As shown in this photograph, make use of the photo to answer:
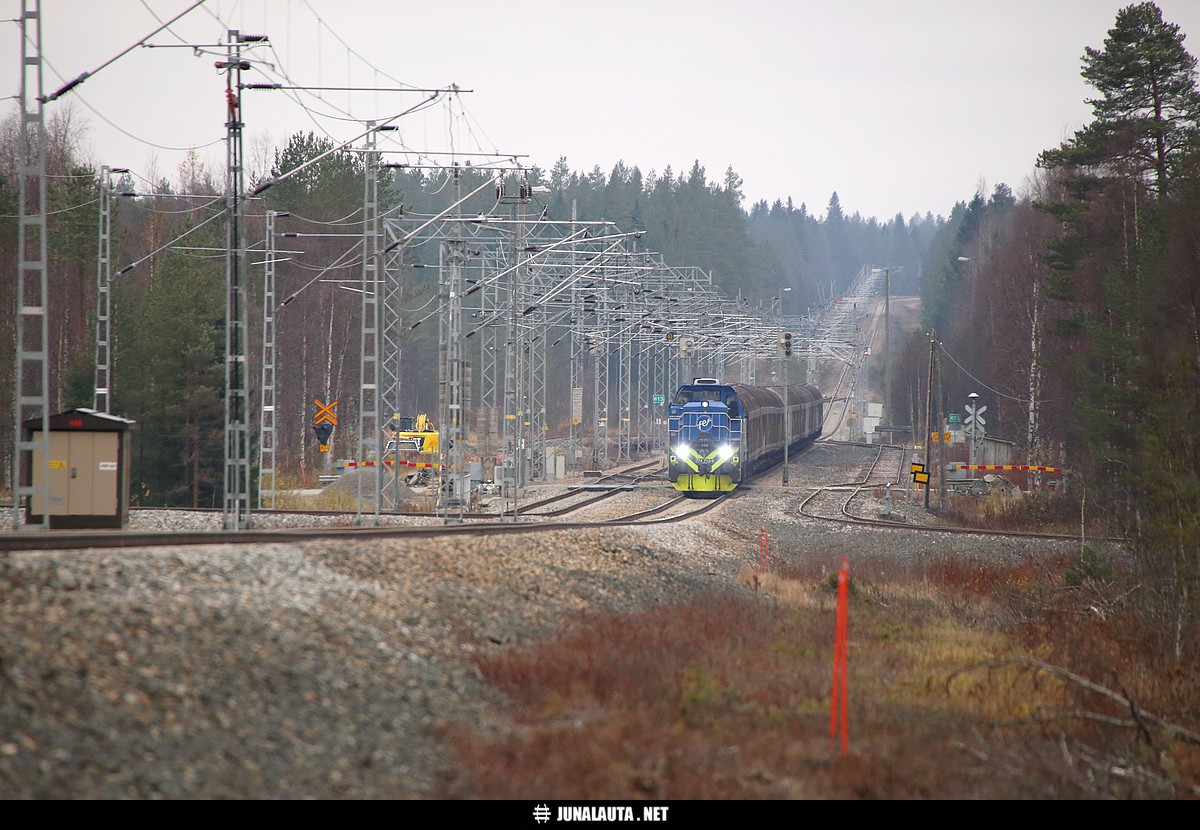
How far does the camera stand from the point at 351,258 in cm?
6309

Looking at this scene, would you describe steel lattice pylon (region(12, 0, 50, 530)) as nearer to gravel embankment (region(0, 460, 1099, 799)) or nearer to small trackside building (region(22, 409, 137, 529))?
small trackside building (region(22, 409, 137, 529))

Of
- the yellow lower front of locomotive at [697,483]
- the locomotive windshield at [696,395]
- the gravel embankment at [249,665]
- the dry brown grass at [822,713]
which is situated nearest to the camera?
the gravel embankment at [249,665]

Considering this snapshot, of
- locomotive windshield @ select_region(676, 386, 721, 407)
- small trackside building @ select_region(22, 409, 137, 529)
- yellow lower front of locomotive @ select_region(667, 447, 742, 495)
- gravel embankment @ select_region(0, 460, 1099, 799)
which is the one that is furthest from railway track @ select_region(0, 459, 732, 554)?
locomotive windshield @ select_region(676, 386, 721, 407)

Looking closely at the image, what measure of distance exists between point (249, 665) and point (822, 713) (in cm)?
580

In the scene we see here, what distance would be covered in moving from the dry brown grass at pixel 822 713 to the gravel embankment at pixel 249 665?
65 cm

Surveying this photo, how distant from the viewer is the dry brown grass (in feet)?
30.6

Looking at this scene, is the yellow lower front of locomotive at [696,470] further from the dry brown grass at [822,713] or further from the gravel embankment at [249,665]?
the gravel embankment at [249,665]

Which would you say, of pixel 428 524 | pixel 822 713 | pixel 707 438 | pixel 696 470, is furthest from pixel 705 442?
pixel 822 713

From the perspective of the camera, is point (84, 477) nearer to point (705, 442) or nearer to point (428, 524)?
point (428, 524)

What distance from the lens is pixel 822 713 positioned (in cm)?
1170

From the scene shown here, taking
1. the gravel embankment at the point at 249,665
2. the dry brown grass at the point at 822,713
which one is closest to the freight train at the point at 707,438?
the dry brown grass at the point at 822,713

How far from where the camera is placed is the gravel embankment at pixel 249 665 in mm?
7660

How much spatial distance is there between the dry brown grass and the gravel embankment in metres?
0.65

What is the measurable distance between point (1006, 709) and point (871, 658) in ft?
8.64
